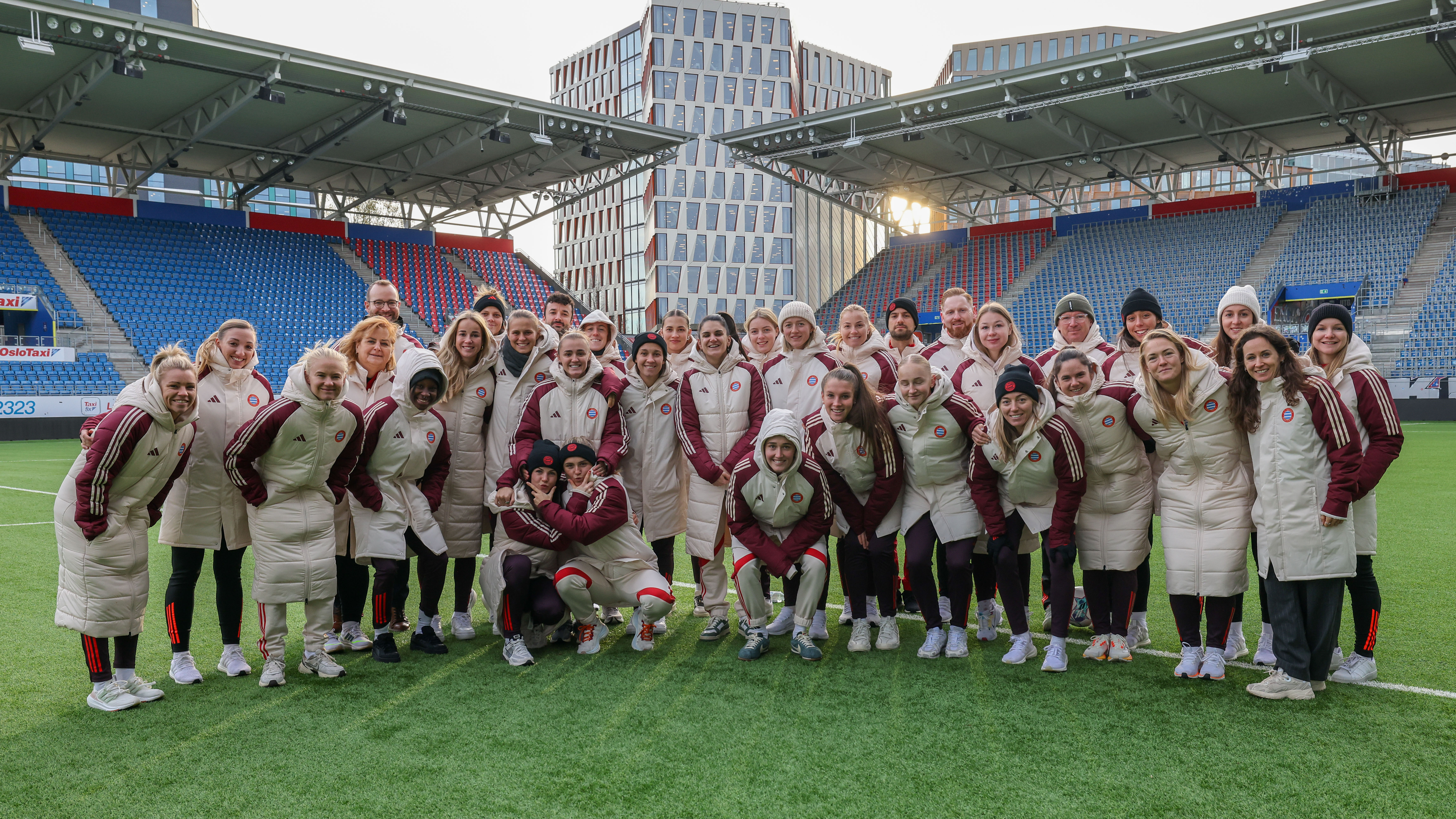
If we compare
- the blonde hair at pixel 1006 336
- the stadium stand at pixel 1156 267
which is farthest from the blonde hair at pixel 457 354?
the stadium stand at pixel 1156 267

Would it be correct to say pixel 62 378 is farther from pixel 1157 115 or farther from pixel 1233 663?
pixel 1157 115

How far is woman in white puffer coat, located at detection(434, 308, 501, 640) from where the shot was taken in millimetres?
4746

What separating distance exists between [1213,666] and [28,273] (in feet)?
85.8

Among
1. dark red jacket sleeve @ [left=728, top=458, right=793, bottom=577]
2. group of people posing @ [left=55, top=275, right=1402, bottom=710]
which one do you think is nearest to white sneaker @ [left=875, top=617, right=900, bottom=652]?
group of people posing @ [left=55, top=275, right=1402, bottom=710]

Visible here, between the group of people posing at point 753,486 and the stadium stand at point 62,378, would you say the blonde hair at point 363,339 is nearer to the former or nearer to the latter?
the group of people posing at point 753,486

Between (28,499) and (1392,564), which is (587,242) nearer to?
(28,499)

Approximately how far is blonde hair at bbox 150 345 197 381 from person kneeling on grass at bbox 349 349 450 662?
2.67 feet

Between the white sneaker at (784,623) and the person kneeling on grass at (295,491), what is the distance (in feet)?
7.30

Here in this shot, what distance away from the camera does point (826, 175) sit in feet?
83.8

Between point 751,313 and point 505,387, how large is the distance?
4.91 feet

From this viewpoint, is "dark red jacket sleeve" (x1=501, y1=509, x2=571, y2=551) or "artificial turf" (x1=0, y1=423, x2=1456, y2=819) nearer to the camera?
"artificial turf" (x1=0, y1=423, x2=1456, y2=819)

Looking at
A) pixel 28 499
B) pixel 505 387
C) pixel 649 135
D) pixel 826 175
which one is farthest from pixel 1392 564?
pixel 826 175

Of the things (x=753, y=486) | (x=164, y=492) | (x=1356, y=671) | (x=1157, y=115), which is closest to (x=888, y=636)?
(x=753, y=486)

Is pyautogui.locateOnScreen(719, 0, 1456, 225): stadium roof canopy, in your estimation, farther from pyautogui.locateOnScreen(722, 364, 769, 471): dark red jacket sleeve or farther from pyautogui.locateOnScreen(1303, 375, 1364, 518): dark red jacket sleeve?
pyautogui.locateOnScreen(1303, 375, 1364, 518): dark red jacket sleeve
